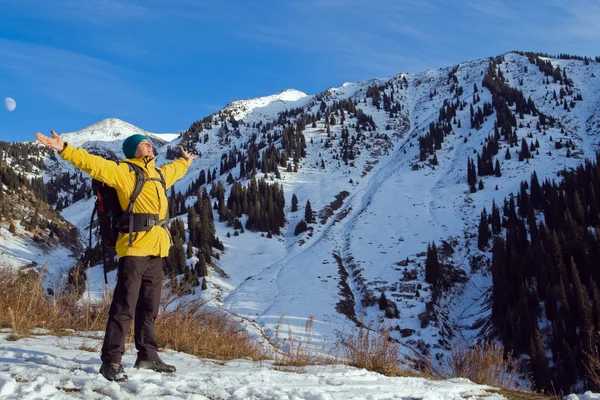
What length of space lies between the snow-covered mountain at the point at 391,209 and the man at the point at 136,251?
2.80 metres

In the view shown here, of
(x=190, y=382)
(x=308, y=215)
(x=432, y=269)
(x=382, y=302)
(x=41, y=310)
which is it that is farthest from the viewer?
(x=308, y=215)

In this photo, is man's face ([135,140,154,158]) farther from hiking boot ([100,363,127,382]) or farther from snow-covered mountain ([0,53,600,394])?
snow-covered mountain ([0,53,600,394])

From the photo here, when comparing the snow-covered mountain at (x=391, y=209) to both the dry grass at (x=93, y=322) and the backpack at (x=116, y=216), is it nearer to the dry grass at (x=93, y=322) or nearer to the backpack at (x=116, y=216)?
the dry grass at (x=93, y=322)

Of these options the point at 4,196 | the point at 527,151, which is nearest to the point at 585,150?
the point at 527,151

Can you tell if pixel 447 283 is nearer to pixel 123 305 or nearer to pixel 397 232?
pixel 397 232

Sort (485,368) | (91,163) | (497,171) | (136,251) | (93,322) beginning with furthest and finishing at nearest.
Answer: (497,171)
(93,322)
(485,368)
(136,251)
(91,163)

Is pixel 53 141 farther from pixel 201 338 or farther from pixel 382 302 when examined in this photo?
pixel 382 302

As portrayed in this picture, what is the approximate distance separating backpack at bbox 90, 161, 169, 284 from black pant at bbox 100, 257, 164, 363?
315 millimetres

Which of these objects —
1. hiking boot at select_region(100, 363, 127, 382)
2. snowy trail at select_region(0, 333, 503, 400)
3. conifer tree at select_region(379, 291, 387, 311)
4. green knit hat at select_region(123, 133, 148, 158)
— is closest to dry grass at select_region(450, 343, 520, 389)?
snowy trail at select_region(0, 333, 503, 400)

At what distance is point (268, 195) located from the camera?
2825 inches

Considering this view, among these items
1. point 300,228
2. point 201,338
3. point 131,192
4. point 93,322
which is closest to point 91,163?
point 131,192

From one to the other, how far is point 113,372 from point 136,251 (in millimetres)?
1223

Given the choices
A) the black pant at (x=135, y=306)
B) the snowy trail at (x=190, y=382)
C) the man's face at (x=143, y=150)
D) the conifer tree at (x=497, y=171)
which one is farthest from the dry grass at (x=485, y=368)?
the conifer tree at (x=497, y=171)

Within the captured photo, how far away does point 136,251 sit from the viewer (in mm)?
4656
